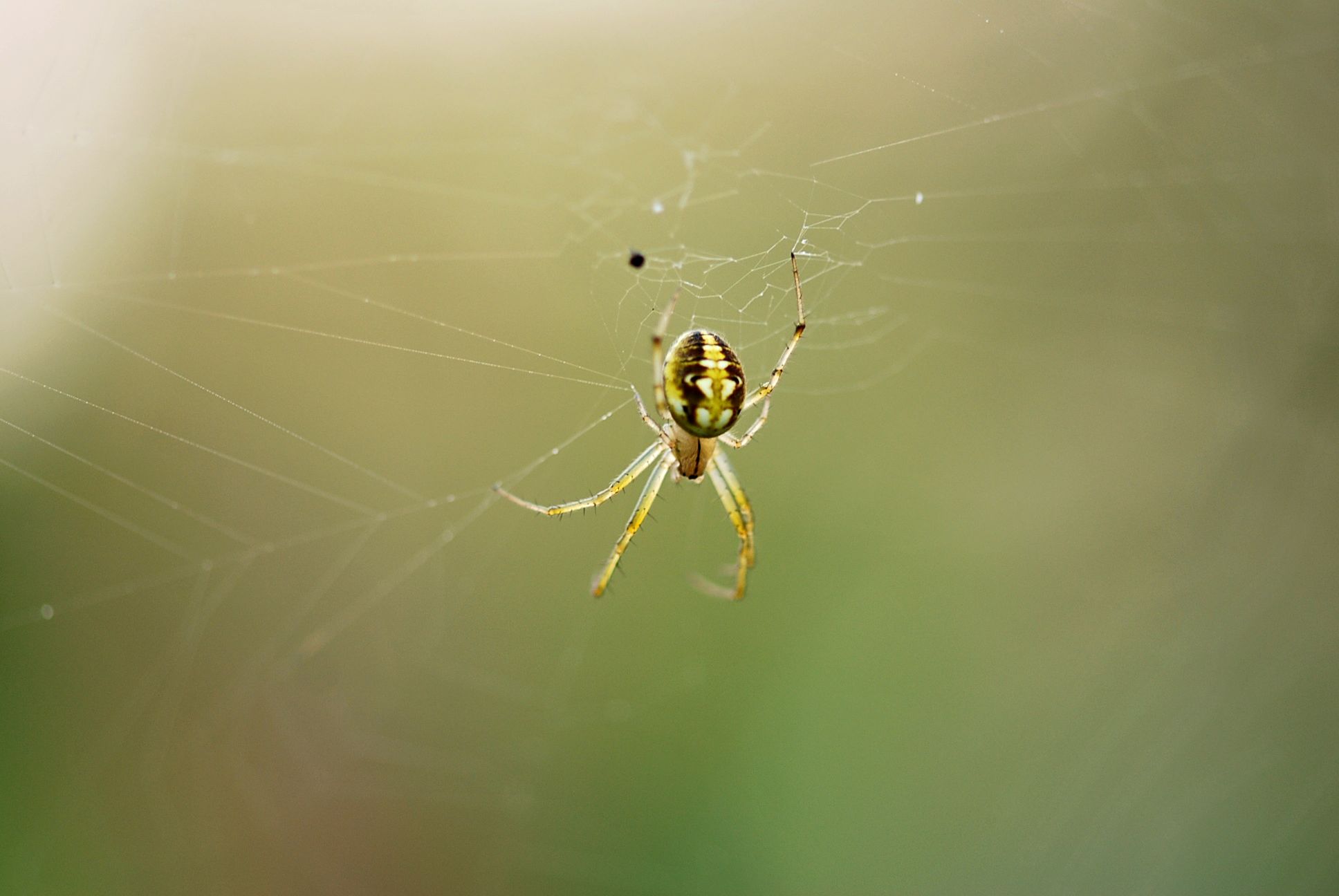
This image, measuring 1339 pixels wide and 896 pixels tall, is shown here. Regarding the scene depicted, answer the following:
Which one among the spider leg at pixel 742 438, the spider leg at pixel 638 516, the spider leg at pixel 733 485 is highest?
the spider leg at pixel 742 438

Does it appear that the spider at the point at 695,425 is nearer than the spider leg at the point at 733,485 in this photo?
Yes

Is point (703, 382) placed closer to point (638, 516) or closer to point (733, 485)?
point (638, 516)

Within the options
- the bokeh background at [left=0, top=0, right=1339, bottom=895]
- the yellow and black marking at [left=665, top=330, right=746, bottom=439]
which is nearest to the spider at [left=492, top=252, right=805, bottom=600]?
the yellow and black marking at [left=665, top=330, right=746, bottom=439]

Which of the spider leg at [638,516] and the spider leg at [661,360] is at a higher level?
the spider leg at [661,360]

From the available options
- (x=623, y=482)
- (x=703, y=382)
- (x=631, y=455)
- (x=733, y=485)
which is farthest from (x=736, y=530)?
(x=703, y=382)

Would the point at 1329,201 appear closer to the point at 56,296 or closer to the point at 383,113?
the point at 383,113

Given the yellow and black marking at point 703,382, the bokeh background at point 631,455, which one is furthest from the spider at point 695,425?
the bokeh background at point 631,455

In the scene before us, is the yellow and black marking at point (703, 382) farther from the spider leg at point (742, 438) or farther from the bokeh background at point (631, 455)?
the bokeh background at point (631, 455)

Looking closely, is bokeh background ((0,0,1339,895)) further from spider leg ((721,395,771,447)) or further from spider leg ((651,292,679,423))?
spider leg ((651,292,679,423))
